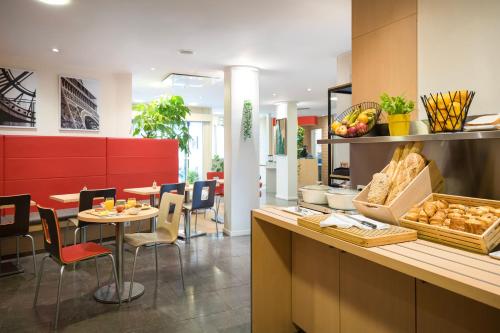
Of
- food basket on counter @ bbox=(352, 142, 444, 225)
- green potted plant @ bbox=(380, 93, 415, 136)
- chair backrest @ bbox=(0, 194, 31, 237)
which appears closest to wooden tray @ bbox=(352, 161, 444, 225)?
A: food basket on counter @ bbox=(352, 142, 444, 225)

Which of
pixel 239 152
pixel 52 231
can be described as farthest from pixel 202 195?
pixel 52 231

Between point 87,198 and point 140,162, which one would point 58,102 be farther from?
point 87,198

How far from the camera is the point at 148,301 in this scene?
3.23m

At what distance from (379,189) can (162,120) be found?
558 centimetres

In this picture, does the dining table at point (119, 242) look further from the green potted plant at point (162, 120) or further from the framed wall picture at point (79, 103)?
the green potted plant at point (162, 120)

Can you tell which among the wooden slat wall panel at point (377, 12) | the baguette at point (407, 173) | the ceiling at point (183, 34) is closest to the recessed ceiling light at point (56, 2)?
the ceiling at point (183, 34)

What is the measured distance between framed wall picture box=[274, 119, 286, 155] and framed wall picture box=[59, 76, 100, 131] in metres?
5.11

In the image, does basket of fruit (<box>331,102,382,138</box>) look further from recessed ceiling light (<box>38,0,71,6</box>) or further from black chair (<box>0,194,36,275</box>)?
black chair (<box>0,194,36,275</box>)

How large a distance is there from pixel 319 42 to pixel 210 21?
1.50 metres

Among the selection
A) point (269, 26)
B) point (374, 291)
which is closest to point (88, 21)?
point (269, 26)

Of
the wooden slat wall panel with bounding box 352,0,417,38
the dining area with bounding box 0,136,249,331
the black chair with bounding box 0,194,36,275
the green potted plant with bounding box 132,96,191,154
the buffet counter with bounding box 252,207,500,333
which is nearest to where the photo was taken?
the buffet counter with bounding box 252,207,500,333

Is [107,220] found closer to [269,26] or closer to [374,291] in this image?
[374,291]

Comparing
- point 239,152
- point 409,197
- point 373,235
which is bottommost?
point 373,235

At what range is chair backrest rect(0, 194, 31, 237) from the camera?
3.75 m
